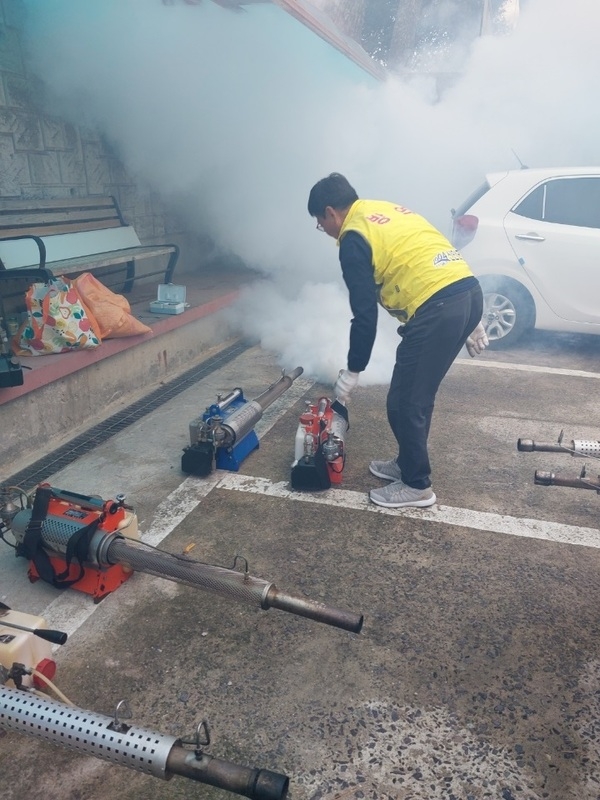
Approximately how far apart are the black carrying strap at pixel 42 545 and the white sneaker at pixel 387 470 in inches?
74.3

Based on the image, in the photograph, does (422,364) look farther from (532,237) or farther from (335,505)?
(532,237)

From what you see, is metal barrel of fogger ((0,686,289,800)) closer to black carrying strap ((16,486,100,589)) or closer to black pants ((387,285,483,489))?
black carrying strap ((16,486,100,589))

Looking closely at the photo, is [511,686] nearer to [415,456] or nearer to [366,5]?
[415,456]

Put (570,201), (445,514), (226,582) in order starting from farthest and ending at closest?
(570,201), (445,514), (226,582)

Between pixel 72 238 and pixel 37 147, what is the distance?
1010 millimetres

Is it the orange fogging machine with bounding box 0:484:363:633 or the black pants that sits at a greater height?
the black pants

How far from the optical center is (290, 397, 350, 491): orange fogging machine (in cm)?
→ 369

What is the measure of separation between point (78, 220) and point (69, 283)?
6.99 feet

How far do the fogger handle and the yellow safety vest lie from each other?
1.90 metres

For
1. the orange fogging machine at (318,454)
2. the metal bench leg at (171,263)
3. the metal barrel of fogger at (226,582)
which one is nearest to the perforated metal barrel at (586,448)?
the orange fogging machine at (318,454)

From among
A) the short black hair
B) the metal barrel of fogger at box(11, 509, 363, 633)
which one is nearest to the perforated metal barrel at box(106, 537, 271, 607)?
the metal barrel of fogger at box(11, 509, 363, 633)

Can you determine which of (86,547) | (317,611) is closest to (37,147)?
(86,547)

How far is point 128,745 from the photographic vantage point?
1476 millimetres

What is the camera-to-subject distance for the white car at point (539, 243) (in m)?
6.23
